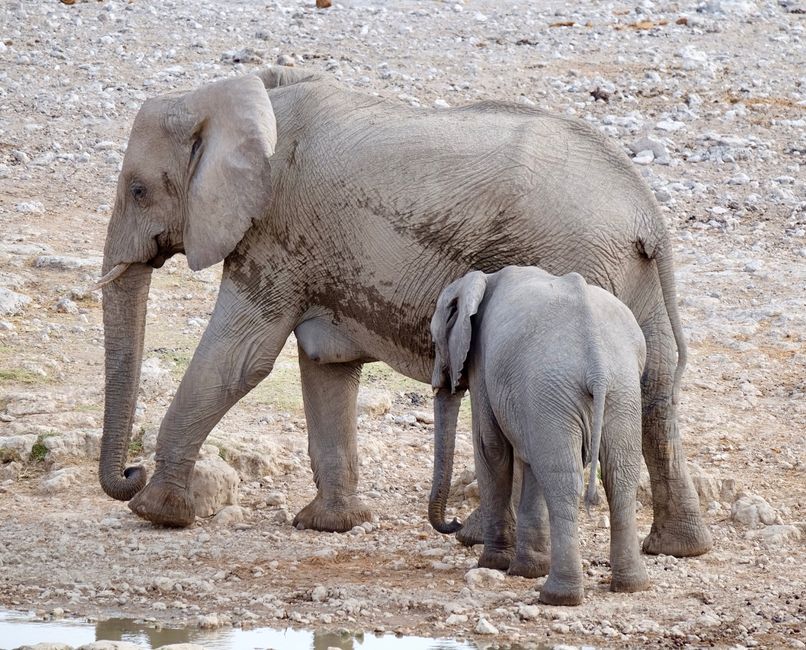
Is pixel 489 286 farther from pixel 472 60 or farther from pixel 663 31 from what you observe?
pixel 663 31

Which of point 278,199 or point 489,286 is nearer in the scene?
point 489,286

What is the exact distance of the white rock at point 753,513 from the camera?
7.64 metres

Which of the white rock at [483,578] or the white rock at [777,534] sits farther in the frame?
the white rock at [777,534]

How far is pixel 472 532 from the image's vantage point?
7.36m

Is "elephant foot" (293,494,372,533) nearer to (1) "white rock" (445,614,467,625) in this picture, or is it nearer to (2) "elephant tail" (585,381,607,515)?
(1) "white rock" (445,614,467,625)

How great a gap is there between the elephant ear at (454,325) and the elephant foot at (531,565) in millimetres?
716

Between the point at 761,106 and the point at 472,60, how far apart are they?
3017 millimetres

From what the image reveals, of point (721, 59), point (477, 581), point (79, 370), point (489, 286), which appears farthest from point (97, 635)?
point (721, 59)

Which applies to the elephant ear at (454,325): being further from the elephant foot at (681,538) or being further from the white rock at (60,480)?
the white rock at (60,480)

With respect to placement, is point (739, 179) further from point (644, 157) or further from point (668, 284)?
point (668, 284)

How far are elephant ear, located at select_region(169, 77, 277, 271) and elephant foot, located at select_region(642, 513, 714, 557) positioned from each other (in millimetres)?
2165

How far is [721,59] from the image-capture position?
17.2 meters

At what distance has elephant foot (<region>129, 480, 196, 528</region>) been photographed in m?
7.62

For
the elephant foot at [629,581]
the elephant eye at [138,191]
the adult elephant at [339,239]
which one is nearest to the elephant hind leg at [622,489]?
the elephant foot at [629,581]
